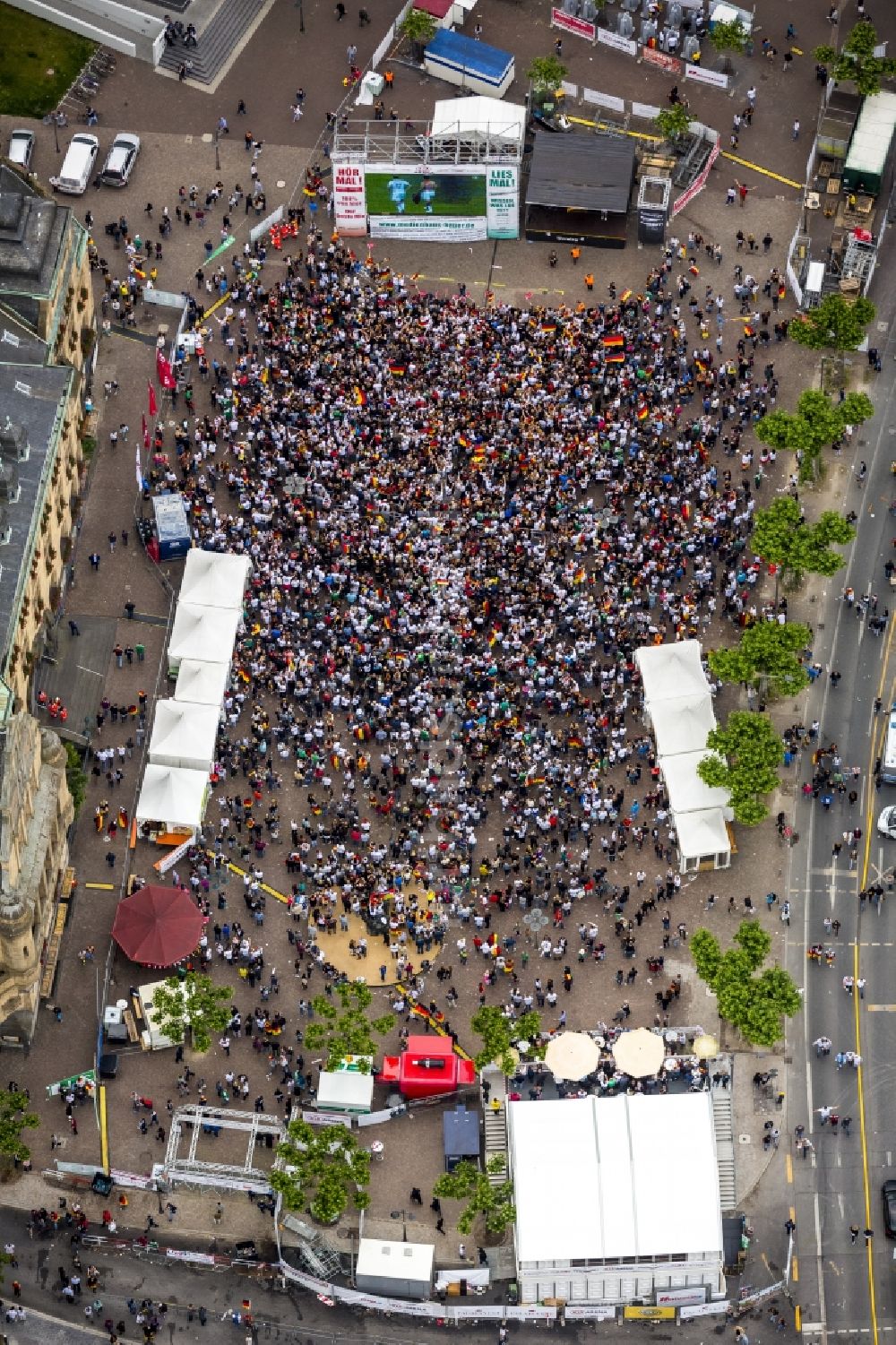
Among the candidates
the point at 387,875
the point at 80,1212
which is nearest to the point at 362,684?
the point at 387,875

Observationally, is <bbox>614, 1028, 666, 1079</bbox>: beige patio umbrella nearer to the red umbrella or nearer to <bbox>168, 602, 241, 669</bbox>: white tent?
the red umbrella

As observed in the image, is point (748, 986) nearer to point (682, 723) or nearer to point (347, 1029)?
point (682, 723)

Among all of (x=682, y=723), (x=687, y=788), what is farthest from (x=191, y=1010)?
(x=682, y=723)

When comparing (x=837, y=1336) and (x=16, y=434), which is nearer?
(x=837, y=1336)

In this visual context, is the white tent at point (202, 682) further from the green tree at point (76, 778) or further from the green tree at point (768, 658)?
the green tree at point (768, 658)

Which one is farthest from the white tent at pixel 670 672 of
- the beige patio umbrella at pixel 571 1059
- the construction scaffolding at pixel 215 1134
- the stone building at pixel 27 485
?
the stone building at pixel 27 485

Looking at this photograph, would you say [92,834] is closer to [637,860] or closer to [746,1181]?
[637,860]

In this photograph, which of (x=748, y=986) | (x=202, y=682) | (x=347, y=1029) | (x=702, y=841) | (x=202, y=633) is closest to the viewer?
(x=347, y=1029)
